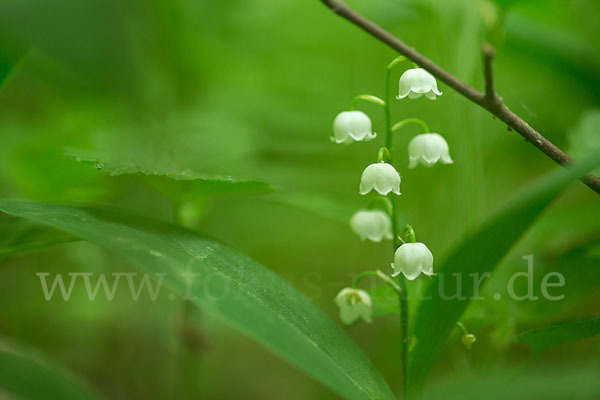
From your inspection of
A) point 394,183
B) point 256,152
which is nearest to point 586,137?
point 394,183

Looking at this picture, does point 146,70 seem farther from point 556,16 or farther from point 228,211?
point 556,16

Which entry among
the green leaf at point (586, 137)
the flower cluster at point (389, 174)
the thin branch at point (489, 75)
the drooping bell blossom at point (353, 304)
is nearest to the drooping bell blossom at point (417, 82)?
the flower cluster at point (389, 174)

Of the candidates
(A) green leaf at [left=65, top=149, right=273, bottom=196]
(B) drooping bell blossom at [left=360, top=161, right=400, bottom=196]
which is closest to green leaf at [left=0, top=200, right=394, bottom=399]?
(A) green leaf at [left=65, top=149, right=273, bottom=196]

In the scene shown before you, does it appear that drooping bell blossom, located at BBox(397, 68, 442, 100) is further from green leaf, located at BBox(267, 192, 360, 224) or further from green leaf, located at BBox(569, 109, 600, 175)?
green leaf, located at BBox(569, 109, 600, 175)

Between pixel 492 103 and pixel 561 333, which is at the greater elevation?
pixel 492 103

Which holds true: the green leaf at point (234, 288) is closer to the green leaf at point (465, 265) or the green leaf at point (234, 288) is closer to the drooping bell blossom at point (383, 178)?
the green leaf at point (465, 265)

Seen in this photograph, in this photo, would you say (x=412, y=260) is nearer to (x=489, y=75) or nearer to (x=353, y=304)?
(x=353, y=304)

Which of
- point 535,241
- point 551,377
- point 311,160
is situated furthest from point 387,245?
point 551,377
